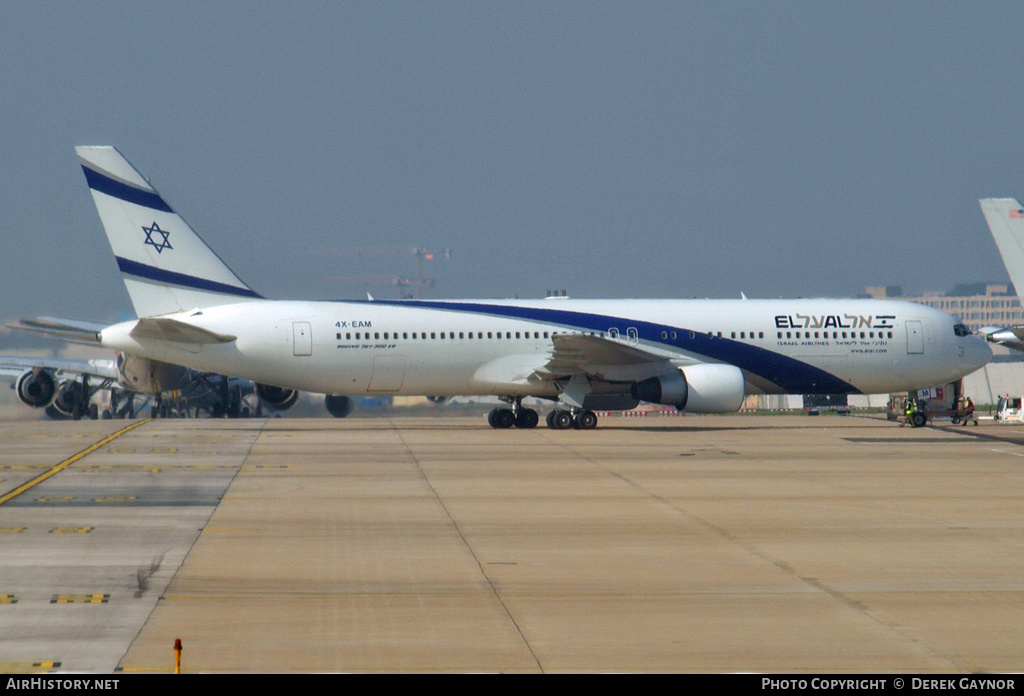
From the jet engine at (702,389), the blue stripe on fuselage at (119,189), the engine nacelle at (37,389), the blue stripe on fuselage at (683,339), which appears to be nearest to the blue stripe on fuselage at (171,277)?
the blue stripe on fuselage at (119,189)

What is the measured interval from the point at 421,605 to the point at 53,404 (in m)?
45.9

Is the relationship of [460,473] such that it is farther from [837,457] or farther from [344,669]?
[344,669]

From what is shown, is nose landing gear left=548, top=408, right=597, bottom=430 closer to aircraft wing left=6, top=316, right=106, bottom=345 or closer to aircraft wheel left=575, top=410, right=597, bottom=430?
aircraft wheel left=575, top=410, right=597, bottom=430

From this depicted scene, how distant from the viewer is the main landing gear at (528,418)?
3509cm

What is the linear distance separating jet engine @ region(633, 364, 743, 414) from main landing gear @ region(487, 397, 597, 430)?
6.67ft

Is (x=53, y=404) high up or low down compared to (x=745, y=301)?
down

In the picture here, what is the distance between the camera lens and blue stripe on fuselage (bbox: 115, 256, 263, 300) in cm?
3338

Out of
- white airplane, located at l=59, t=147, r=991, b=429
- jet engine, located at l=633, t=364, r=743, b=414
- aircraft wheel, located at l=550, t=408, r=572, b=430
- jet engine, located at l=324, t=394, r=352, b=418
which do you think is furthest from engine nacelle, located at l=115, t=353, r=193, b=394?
jet engine, located at l=633, t=364, r=743, b=414

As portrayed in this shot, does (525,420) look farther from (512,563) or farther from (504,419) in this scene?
(512,563)

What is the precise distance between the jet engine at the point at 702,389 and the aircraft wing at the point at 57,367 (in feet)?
88.1

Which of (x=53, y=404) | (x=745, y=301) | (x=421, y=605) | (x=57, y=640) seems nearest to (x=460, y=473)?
(x=421, y=605)

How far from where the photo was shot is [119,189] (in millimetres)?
33250

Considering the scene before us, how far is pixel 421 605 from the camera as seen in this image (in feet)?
34.3

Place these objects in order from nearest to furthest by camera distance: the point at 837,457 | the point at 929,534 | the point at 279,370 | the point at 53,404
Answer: the point at 929,534, the point at 837,457, the point at 279,370, the point at 53,404
